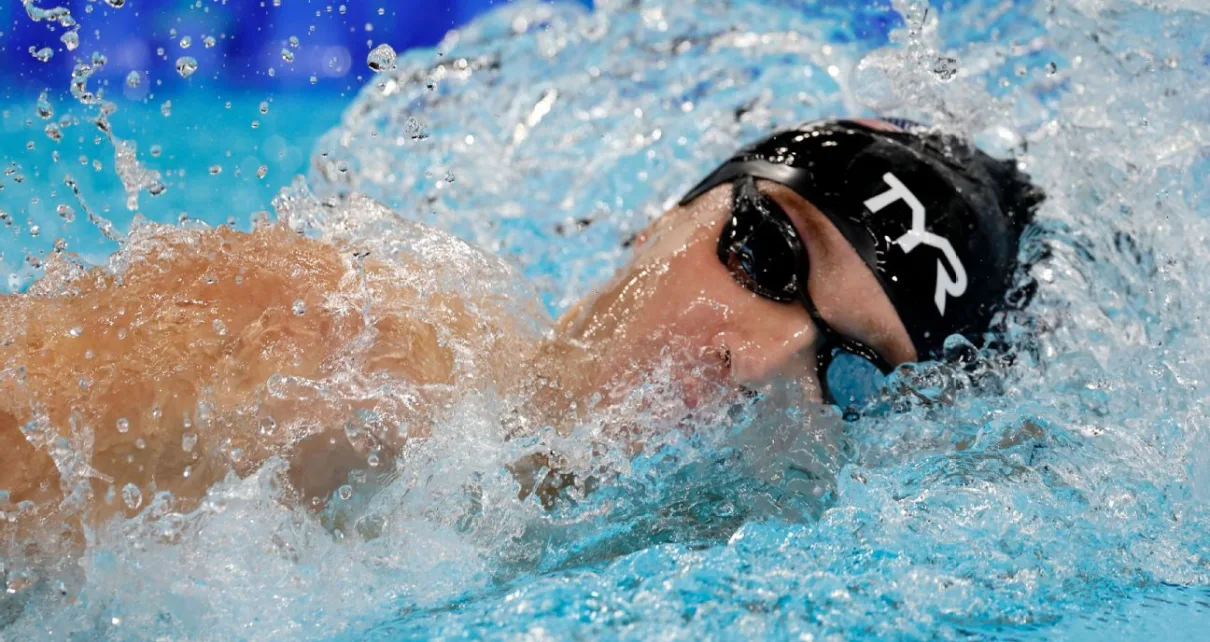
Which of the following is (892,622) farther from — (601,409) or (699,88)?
(699,88)

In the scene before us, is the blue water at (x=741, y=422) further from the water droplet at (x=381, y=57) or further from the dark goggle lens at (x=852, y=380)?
the water droplet at (x=381, y=57)

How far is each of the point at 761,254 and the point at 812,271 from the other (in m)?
0.08

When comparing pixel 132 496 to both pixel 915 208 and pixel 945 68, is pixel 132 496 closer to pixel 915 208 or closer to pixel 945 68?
pixel 915 208

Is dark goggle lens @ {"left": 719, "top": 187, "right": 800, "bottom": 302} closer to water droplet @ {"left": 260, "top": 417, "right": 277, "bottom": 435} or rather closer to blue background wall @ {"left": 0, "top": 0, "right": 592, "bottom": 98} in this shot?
water droplet @ {"left": 260, "top": 417, "right": 277, "bottom": 435}

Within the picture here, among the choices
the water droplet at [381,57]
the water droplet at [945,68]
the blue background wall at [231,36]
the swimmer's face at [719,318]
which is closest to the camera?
the swimmer's face at [719,318]

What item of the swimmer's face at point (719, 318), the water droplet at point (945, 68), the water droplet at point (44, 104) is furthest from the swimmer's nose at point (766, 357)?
the water droplet at point (44, 104)

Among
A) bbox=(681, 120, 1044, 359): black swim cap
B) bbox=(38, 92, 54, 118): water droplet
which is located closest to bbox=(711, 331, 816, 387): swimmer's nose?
bbox=(681, 120, 1044, 359): black swim cap

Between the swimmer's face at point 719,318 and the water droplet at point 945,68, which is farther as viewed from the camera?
the water droplet at point 945,68

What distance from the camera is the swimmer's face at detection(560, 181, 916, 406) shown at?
4.81 ft

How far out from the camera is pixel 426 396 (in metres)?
1.27

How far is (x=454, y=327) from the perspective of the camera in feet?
4.58

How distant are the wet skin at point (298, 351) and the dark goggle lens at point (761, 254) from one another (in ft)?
0.06

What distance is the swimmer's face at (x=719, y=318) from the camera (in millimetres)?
1466

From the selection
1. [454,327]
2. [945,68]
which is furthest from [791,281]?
[945,68]
